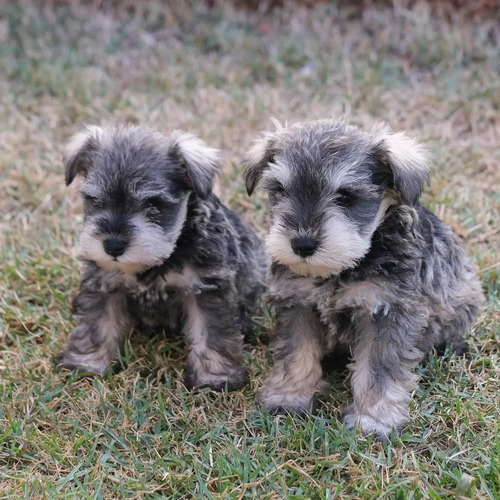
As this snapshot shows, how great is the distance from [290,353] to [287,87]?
487 centimetres

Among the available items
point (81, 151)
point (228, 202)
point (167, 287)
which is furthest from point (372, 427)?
point (228, 202)

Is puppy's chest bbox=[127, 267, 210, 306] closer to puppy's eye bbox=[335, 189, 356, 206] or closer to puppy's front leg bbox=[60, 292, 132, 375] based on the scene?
puppy's front leg bbox=[60, 292, 132, 375]

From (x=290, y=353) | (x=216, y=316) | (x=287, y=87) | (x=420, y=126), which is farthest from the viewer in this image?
(x=287, y=87)

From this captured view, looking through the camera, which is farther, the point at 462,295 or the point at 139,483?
the point at 462,295

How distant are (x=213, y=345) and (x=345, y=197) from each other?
58.4 inches

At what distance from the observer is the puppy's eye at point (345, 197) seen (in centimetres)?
459

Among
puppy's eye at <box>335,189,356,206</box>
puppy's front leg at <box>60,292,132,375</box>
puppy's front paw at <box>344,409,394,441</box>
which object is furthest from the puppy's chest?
puppy's front paw at <box>344,409,394,441</box>

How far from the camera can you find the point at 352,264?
4.54m

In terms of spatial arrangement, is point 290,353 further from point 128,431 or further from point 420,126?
point 420,126

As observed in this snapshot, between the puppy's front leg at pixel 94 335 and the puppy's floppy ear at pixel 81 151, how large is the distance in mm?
886

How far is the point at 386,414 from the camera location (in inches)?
187

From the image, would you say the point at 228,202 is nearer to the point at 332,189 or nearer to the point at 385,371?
the point at 332,189

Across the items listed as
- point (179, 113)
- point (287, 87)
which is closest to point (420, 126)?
point (287, 87)

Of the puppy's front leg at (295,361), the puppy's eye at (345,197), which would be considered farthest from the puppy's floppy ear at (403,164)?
the puppy's front leg at (295,361)
